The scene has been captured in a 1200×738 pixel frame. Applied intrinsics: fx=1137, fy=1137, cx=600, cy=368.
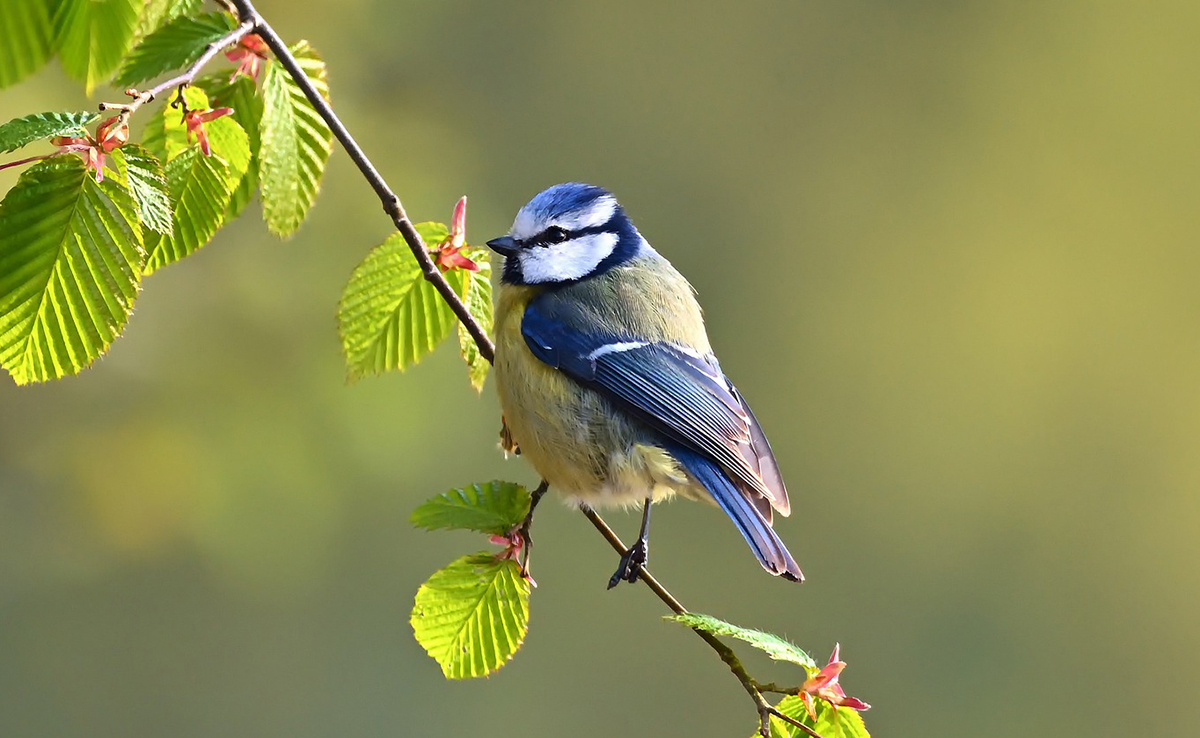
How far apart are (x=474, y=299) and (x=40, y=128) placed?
1.03 feet

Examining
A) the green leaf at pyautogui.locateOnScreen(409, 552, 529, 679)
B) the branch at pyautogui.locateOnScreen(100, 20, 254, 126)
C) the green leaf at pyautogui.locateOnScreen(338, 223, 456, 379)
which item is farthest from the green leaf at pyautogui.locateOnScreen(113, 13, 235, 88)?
the green leaf at pyautogui.locateOnScreen(409, 552, 529, 679)

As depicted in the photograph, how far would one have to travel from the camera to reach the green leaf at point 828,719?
1.87 ft

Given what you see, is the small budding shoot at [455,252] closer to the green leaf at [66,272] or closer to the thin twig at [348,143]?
the thin twig at [348,143]

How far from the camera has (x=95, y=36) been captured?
0.54m

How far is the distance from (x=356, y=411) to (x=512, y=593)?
1.38 m

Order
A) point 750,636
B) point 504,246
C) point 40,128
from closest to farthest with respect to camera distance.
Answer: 1. point 40,128
2. point 750,636
3. point 504,246

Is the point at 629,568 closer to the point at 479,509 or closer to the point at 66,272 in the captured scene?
the point at 479,509

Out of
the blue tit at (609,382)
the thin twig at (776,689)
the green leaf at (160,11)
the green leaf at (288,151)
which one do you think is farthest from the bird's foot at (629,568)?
the green leaf at (160,11)

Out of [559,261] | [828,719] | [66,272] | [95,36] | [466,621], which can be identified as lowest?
[828,719]

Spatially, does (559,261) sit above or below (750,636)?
above

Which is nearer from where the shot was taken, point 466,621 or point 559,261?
point 466,621

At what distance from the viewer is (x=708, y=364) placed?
2.84 feet

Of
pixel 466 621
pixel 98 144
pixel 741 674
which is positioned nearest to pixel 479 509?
pixel 466 621

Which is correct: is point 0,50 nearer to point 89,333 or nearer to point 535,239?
point 89,333
